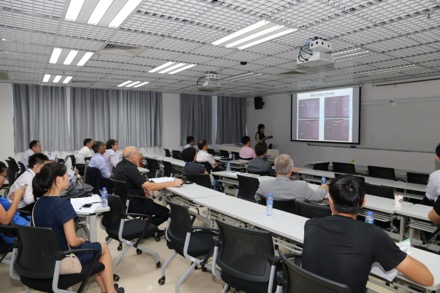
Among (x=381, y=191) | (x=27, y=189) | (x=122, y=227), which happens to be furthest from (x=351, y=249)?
(x=27, y=189)

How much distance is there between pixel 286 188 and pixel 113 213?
189cm

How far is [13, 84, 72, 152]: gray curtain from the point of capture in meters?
8.55

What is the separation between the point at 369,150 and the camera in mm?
8391

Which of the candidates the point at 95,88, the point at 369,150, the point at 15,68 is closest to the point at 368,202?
the point at 369,150

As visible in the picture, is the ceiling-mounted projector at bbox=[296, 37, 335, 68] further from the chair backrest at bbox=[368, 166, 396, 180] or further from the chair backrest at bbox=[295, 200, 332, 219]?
the chair backrest at bbox=[368, 166, 396, 180]

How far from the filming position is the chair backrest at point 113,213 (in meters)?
3.24

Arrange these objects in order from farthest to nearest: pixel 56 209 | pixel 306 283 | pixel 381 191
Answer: pixel 381 191 → pixel 56 209 → pixel 306 283

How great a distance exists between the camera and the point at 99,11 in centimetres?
313

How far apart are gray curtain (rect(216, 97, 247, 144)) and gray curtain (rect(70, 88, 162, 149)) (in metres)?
2.38

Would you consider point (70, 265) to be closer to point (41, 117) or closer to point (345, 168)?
point (345, 168)

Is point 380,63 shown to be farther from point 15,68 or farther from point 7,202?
point 15,68

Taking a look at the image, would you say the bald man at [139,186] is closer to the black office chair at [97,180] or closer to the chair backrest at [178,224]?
the chair backrest at [178,224]

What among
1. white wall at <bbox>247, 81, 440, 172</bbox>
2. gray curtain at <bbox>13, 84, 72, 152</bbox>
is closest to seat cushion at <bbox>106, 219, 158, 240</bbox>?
gray curtain at <bbox>13, 84, 72, 152</bbox>

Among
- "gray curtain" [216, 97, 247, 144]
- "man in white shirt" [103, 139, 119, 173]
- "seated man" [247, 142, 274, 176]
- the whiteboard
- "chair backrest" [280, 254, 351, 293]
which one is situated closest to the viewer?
"chair backrest" [280, 254, 351, 293]
